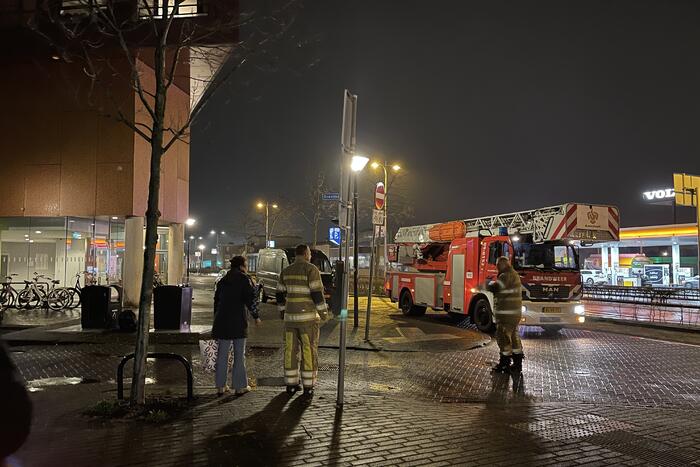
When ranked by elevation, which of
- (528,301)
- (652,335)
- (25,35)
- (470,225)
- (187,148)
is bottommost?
(652,335)

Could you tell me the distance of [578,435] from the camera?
17.6 feet

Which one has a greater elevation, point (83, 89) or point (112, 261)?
point (83, 89)

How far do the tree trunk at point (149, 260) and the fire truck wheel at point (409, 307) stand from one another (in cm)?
1269

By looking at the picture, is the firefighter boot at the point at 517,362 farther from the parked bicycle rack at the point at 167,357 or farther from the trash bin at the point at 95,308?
the trash bin at the point at 95,308

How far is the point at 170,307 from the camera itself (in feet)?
38.7

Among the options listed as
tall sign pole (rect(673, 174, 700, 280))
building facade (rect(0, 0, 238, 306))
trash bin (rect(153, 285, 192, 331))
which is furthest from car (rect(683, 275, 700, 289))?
trash bin (rect(153, 285, 192, 331))

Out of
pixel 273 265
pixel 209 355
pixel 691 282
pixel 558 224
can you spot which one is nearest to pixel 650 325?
pixel 558 224

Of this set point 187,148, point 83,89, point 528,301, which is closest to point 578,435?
point 528,301

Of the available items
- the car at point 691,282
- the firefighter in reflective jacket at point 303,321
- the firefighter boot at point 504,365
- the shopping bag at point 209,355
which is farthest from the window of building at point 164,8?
the car at point 691,282

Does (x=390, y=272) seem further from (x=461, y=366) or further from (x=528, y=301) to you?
(x=461, y=366)

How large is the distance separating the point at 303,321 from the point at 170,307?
600 centimetres

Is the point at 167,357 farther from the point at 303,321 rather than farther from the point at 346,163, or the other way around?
the point at 346,163

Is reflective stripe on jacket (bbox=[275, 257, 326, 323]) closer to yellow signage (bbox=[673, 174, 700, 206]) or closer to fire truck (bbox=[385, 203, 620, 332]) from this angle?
fire truck (bbox=[385, 203, 620, 332])

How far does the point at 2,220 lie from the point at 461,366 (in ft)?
56.2
